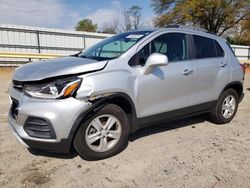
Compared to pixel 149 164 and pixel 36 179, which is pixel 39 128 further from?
pixel 149 164

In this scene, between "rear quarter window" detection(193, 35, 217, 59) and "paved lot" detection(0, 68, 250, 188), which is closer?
"paved lot" detection(0, 68, 250, 188)

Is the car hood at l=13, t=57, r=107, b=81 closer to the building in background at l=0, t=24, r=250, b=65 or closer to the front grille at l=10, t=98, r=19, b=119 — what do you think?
the front grille at l=10, t=98, r=19, b=119

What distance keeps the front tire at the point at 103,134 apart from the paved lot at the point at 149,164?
5.3 inches

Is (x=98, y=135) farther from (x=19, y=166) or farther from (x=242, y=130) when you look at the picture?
(x=242, y=130)

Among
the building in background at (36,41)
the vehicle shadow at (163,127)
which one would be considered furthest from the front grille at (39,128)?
the building in background at (36,41)

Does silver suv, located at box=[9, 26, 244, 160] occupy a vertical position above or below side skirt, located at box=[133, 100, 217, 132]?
above

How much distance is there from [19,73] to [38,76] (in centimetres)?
49

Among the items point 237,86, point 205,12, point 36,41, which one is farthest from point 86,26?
point 237,86

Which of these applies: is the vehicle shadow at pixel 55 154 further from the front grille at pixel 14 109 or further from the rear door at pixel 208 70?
the rear door at pixel 208 70

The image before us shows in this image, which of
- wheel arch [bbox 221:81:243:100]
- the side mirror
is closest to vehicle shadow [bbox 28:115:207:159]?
wheel arch [bbox 221:81:243:100]

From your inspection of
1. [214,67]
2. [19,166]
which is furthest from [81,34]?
[19,166]

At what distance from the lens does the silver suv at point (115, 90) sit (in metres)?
2.98

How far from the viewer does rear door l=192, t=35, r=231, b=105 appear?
4309mm

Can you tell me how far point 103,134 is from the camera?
332 cm
